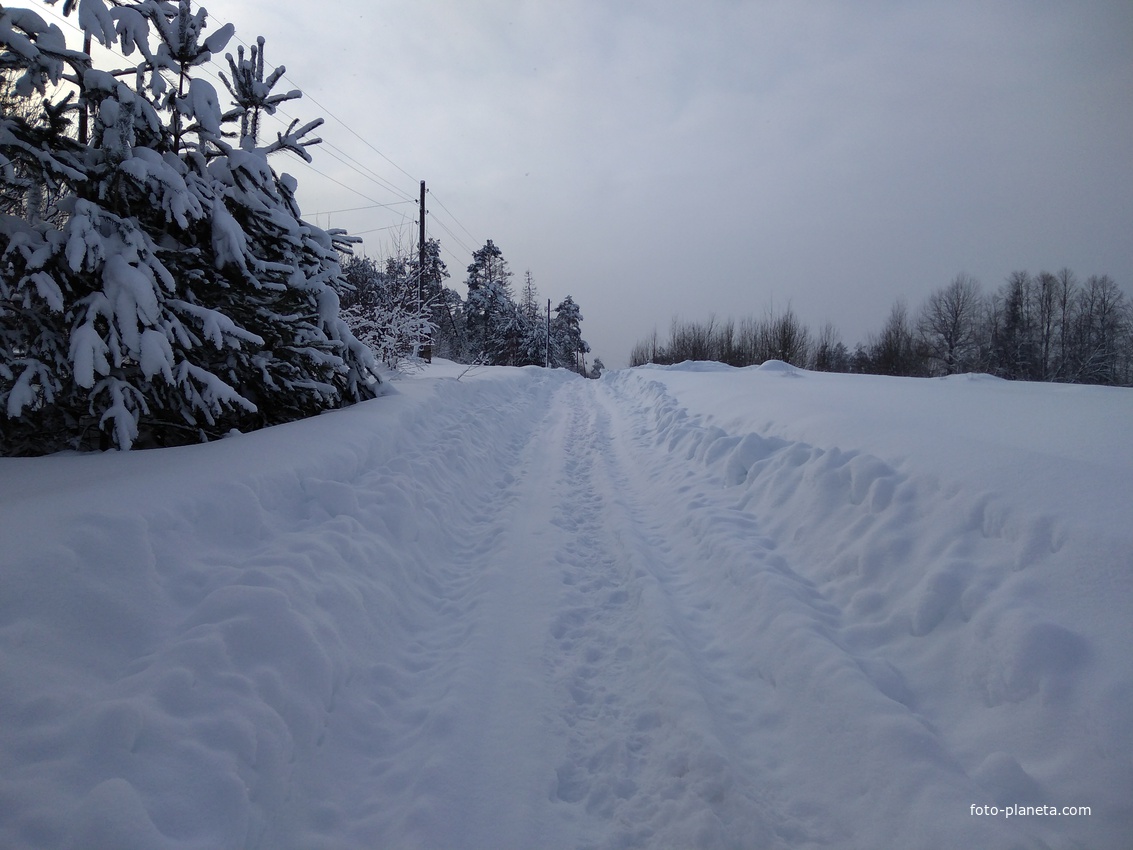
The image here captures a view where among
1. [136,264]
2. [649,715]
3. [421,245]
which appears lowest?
[649,715]

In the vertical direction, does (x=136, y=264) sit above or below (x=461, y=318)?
below

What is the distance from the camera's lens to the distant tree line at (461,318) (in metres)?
13.4

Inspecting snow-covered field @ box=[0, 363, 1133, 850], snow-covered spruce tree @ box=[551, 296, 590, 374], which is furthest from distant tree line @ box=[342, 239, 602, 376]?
snow-covered field @ box=[0, 363, 1133, 850]

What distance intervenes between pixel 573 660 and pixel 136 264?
199 inches

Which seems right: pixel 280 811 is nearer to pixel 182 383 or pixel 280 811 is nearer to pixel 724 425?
pixel 182 383

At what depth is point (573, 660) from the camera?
11.0ft

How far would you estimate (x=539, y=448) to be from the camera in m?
9.58

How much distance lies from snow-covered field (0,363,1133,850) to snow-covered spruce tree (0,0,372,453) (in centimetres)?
71

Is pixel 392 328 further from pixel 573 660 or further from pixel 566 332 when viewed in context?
pixel 566 332

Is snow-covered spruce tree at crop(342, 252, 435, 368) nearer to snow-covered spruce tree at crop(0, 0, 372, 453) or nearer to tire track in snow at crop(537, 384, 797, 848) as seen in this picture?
snow-covered spruce tree at crop(0, 0, 372, 453)

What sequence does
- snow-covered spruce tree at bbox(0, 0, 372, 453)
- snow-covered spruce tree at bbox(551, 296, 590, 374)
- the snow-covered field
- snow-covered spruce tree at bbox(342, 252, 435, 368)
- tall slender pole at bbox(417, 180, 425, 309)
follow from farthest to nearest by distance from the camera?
1. snow-covered spruce tree at bbox(551, 296, 590, 374)
2. tall slender pole at bbox(417, 180, 425, 309)
3. snow-covered spruce tree at bbox(342, 252, 435, 368)
4. snow-covered spruce tree at bbox(0, 0, 372, 453)
5. the snow-covered field

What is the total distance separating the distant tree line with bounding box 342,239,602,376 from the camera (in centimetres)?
1342

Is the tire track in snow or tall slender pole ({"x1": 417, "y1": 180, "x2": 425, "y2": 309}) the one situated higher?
tall slender pole ({"x1": 417, "y1": 180, "x2": 425, "y2": 309})

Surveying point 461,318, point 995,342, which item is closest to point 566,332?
point 461,318
